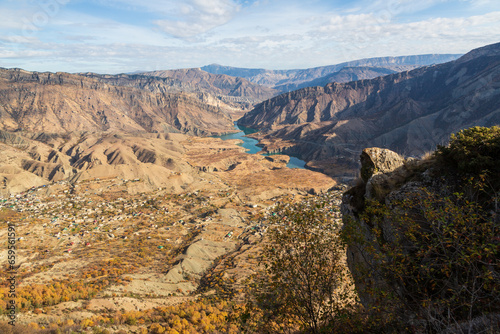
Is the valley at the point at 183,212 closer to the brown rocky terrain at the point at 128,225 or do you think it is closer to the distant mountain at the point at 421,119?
the brown rocky terrain at the point at 128,225

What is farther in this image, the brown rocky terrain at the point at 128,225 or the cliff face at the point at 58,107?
the cliff face at the point at 58,107

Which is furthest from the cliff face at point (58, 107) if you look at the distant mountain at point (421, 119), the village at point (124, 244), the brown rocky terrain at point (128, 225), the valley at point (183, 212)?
the village at point (124, 244)

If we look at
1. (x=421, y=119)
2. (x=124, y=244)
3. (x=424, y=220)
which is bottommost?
(x=124, y=244)

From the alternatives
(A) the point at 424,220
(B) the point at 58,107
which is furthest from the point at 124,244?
(B) the point at 58,107

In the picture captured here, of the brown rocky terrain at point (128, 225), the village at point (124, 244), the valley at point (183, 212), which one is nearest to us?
the valley at point (183, 212)

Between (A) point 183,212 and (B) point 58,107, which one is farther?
(B) point 58,107

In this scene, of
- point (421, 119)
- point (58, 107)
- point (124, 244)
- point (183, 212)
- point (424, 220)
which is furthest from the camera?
point (58, 107)

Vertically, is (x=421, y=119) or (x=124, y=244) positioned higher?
(x=421, y=119)

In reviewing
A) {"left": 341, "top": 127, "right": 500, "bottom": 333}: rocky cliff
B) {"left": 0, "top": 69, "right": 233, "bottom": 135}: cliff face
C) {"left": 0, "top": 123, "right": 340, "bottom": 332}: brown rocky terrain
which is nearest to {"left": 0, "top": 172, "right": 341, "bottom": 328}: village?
{"left": 0, "top": 123, "right": 340, "bottom": 332}: brown rocky terrain

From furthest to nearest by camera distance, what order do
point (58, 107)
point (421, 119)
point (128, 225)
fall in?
point (58, 107) → point (421, 119) → point (128, 225)

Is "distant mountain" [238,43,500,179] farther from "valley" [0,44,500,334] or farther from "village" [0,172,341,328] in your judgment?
"village" [0,172,341,328]

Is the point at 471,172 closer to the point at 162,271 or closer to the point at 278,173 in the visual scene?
the point at 162,271

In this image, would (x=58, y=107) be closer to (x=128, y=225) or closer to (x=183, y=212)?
(x=183, y=212)
